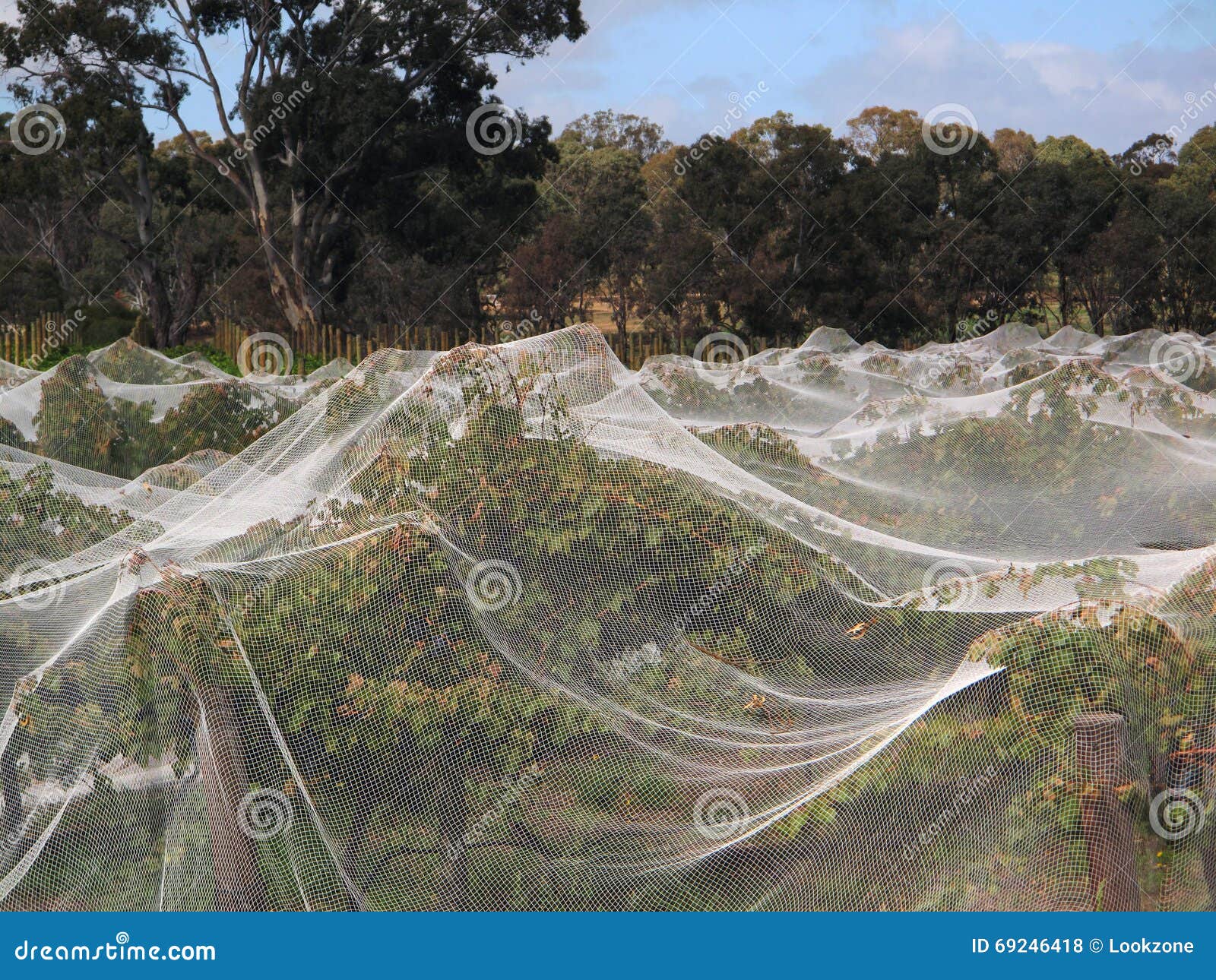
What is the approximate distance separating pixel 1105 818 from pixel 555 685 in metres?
1.64

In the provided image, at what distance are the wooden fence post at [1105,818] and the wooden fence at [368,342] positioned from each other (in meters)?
16.9

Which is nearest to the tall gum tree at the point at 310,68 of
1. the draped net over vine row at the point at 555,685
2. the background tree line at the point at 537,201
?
the background tree line at the point at 537,201

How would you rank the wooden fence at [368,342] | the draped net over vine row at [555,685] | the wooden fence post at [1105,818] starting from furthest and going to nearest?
the wooden fence at [368,342]
the draped net over vine row at [555,685]
the wooden fence post at [1105,818]

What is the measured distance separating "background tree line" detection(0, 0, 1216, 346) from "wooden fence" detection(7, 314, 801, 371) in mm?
581

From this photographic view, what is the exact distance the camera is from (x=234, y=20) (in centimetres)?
2553

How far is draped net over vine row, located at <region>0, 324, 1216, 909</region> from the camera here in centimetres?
339

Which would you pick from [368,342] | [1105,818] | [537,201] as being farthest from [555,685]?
[537,201]

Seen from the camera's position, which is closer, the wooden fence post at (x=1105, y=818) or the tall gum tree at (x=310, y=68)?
the wooden fence post at (x=1105, y=818)

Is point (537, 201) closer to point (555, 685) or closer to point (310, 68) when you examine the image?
point (310, 68)

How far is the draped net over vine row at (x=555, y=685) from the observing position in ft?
11.1

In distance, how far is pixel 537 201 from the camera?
28.9 metres

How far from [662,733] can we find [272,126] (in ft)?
75.8

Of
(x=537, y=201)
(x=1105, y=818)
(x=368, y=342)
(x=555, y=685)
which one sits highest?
(x=537, y=201)

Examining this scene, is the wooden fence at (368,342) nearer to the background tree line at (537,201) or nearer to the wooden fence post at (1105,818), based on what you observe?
the background tree line at (537,201)
